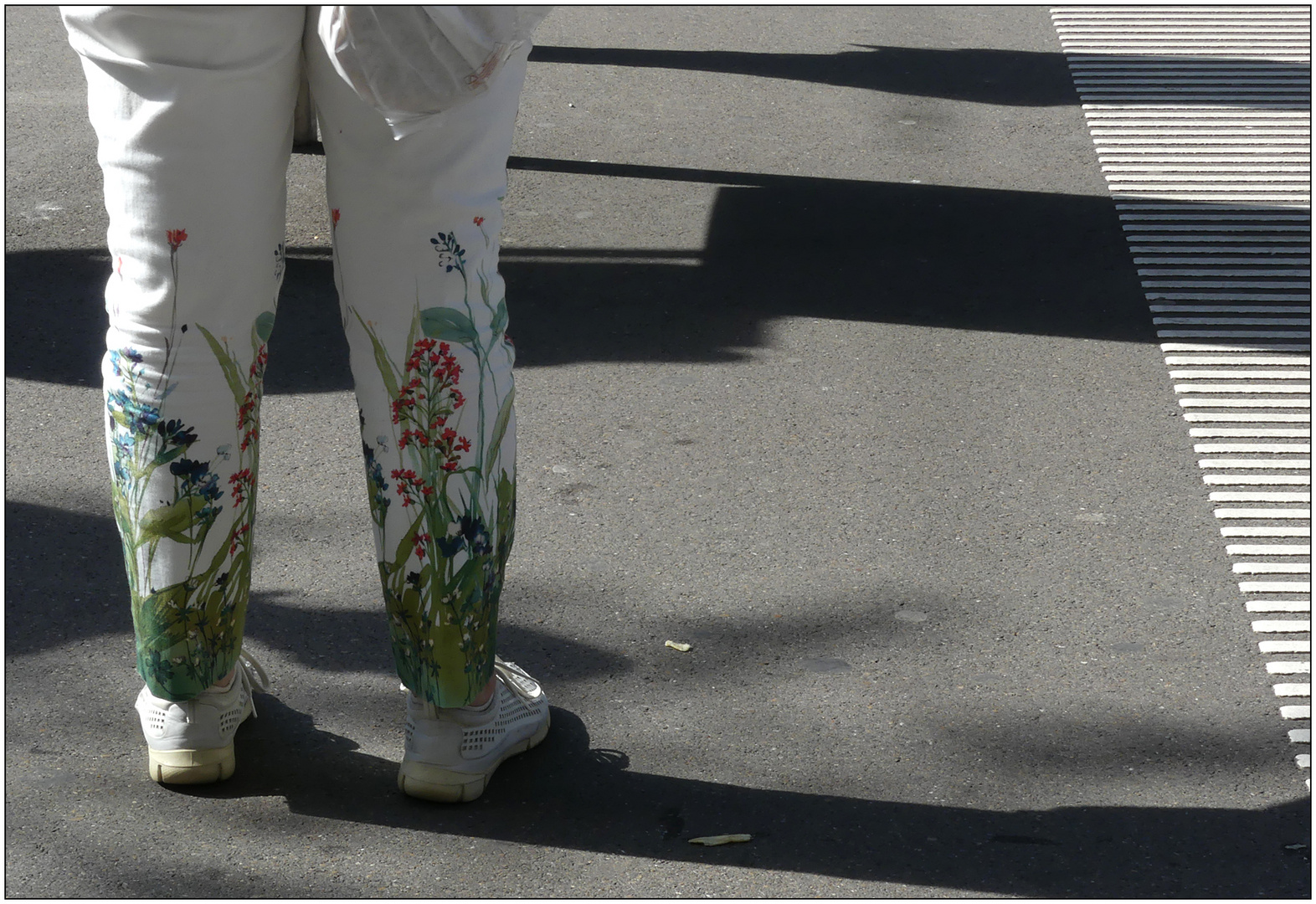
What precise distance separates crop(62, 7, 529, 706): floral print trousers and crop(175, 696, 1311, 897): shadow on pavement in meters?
0.21

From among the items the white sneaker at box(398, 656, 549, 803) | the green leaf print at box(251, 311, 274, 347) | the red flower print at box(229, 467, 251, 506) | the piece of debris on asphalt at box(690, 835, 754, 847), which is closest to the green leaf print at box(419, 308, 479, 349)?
the green leaf print at box(251, 311, 274, 347)

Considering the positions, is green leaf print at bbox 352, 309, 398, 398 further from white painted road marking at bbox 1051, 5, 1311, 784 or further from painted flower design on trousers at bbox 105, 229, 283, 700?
white painted road marking at bbox 1051, 5, 1311, 784

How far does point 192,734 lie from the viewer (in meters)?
2.15

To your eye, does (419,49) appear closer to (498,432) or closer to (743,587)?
(498,432)

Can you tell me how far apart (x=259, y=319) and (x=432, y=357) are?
255 millimetres

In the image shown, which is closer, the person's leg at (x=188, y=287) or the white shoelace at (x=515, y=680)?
the person's leg at (x=188, y=287)

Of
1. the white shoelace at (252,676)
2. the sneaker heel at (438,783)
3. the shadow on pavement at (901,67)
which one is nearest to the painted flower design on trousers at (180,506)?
the white shoelace at (252,676)

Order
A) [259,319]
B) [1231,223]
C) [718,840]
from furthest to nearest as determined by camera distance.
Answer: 1. [1231,223]
2. [718,840]
3. [259,319]

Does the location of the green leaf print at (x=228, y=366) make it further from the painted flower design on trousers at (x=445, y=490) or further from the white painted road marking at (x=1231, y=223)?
the white painted road marking at (x=1231, y=223)

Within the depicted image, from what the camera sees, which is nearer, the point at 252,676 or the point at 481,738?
the point at 481,738

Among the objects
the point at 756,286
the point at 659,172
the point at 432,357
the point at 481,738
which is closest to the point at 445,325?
the point at 432,357

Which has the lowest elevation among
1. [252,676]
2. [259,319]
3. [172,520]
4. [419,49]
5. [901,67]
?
[901,67]

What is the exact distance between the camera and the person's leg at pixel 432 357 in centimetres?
182

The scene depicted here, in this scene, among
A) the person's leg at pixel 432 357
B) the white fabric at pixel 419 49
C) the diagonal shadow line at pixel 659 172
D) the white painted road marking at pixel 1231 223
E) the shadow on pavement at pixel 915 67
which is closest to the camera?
the white fabric at pixel 419 49
